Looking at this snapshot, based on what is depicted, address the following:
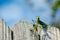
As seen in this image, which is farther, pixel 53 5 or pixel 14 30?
pixel 14 30

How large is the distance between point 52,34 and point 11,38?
1.49 feet

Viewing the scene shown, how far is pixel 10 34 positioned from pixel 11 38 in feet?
0.15

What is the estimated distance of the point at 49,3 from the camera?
4.98 feet

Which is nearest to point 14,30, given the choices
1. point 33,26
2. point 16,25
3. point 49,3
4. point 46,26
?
point 16,25


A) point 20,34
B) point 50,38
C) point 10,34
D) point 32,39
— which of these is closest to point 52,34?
point 50,38

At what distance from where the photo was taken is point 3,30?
71.8 inches

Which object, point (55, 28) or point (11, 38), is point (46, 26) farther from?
point (11, 38)

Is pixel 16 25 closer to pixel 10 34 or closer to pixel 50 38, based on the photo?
pixel 10 34

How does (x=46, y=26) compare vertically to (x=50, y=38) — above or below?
above

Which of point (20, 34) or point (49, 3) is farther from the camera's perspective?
point (20, 34)

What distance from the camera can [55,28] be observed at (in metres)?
1.76

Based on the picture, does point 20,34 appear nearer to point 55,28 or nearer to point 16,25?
point 16,25

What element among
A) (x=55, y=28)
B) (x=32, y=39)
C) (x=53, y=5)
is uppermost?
(x=53, y=5)

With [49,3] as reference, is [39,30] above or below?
below
